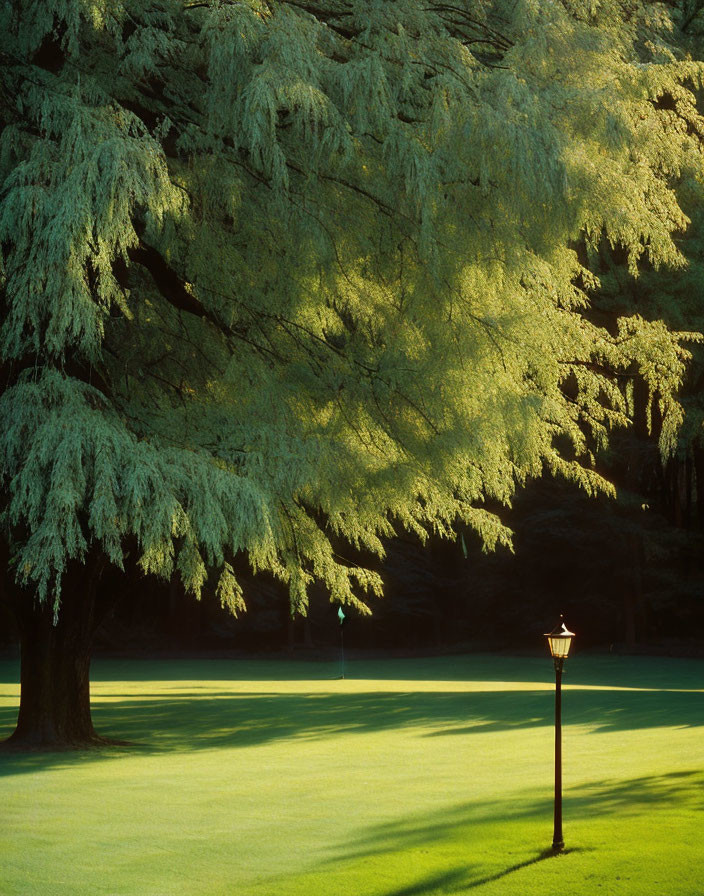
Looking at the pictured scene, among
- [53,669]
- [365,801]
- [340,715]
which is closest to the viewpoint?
[365,801]

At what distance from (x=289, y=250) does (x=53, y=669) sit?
5099mm

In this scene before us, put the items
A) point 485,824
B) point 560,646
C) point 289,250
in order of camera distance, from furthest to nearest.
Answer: point 289,250 < point 485,824 < point 560,646

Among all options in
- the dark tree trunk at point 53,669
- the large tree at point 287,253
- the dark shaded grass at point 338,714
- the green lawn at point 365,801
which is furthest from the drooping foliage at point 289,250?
the dark shaded grass at point 338,714

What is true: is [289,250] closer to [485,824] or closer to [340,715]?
[485,824]

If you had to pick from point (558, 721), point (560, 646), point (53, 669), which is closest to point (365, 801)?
Answer: point (558, 721)

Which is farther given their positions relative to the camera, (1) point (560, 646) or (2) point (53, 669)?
(2) point (53, 669)

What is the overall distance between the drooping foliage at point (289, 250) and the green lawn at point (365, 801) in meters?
1.76

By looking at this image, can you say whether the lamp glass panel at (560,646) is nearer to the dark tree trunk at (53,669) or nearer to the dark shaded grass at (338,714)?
the dark shaded grass at (338,714)

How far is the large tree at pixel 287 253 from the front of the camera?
27.6 ft

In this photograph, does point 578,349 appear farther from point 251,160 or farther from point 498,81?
point 251,160

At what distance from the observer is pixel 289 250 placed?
998 centimetres

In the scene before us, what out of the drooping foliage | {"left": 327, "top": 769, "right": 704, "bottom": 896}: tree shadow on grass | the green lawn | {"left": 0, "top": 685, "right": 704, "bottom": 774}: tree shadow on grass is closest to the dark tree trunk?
{"left": 0, "top": 685, "right": 704, "bottom": 774}: tree shadow on grass

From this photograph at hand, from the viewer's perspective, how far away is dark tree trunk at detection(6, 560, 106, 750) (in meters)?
11.7

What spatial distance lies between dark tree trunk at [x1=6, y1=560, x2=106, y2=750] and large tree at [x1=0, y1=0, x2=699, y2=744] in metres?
0.21
